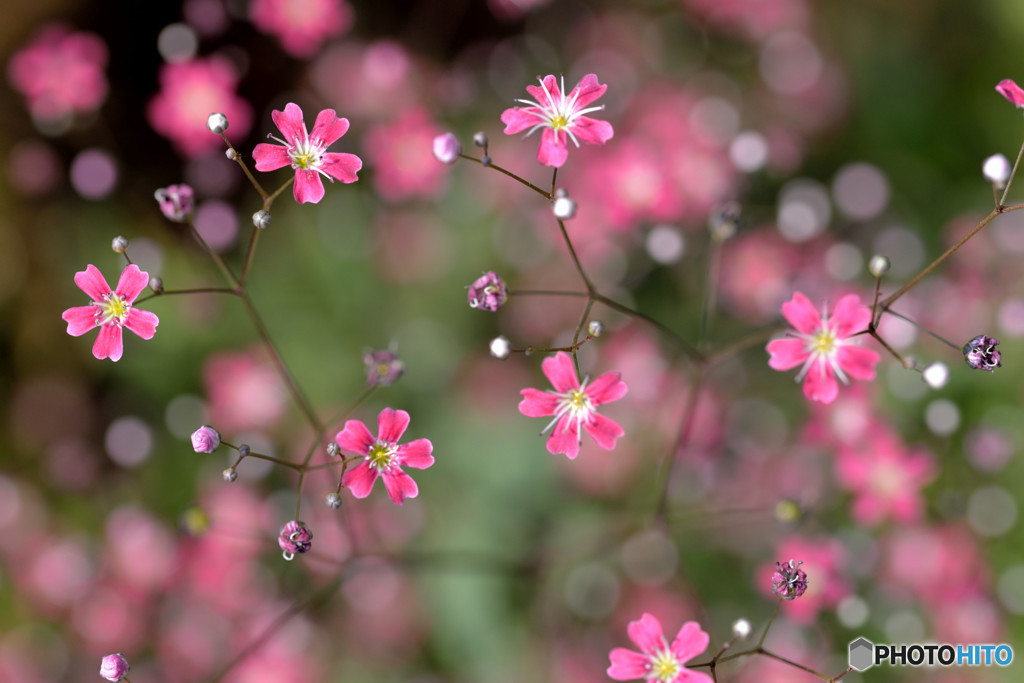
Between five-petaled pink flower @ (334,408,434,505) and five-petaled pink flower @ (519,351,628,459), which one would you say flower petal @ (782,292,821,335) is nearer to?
five-petaled pink flower @ (519,351,628,459)

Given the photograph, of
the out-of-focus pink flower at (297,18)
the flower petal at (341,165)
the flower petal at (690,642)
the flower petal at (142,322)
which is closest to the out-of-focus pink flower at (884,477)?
the flower petal at (690,642)

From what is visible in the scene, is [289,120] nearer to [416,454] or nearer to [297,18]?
[416,454]

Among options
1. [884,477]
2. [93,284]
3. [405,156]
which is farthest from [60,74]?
[884,477]

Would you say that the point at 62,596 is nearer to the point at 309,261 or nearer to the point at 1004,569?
the point at 309,261

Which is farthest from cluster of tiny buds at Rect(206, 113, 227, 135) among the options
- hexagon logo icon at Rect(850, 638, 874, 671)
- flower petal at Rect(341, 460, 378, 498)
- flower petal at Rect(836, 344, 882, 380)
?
hexagon logo icon at Rect(850, 638, 874, 671)

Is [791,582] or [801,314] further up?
[801,314]

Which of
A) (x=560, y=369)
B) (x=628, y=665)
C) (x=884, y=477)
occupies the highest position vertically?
(x=884, y=477)

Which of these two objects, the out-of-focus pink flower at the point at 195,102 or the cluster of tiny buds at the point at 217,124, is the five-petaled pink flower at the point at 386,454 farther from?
the out-of-focus pink flower at the point at 195,102

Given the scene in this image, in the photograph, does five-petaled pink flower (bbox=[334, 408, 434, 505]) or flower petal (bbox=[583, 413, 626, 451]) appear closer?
five-petaled pink flower (bbox=[334, 408, 434, 505])
